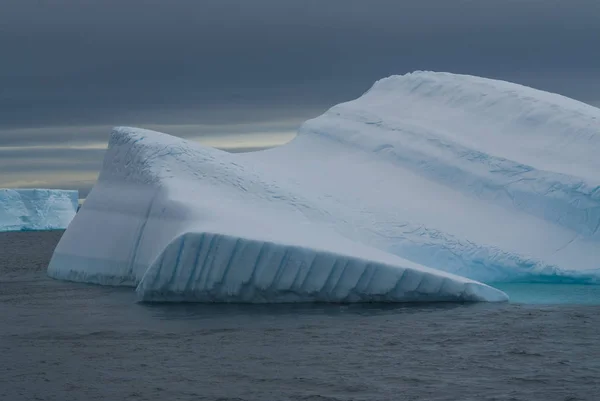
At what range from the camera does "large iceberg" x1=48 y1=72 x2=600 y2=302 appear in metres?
18.1

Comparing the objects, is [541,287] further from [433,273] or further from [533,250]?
→ [433,273]

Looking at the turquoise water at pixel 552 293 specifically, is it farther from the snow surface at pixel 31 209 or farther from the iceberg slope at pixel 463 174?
the snow surface at pixel 31 209

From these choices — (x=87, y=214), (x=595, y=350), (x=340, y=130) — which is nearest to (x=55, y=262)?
(x=87, y=214)

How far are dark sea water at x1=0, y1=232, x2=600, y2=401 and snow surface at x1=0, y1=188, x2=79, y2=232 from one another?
39733 millimetres

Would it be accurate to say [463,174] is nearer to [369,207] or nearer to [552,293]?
[369,207]

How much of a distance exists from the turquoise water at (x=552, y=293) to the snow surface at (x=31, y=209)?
4192cm

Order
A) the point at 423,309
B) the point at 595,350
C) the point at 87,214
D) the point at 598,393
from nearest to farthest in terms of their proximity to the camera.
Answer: the point at 598,393, the point at 595,350, the point at 423,309, the point at 87,214

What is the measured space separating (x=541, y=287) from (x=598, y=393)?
9289 mm

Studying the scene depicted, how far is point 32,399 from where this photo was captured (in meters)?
12.1

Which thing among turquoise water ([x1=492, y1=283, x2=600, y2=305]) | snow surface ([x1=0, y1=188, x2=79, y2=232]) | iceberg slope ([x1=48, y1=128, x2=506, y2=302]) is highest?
turquoise water ([x1=492, y1=283, x2=600, y2=305])

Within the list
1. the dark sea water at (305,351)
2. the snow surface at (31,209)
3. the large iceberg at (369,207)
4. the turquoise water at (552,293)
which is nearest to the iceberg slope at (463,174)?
the large iceberg at (369,207)

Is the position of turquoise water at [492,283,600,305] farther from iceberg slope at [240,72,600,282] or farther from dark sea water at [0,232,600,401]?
iceberg slope at [240,72,600,282]

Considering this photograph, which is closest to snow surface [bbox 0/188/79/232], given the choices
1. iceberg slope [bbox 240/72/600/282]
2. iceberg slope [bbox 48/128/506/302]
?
iceberg slope [bbox 240/72/600/282]

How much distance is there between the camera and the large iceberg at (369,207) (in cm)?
1809
